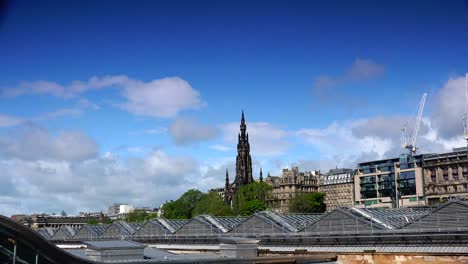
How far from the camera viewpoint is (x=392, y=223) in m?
54.4

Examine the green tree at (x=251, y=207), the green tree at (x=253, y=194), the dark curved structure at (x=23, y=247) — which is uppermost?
the green tree at (x=253, y=194)

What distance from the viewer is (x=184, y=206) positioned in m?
178

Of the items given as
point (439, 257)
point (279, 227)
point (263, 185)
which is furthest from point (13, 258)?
point (263, 185)

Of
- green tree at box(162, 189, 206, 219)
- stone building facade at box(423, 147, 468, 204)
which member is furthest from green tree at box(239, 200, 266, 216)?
stone building facade at box(423, 147, 468, 204)

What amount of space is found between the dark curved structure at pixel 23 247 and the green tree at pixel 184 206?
6001 inches

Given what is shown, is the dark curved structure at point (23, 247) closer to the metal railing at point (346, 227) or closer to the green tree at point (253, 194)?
the metal railing at point (346, 227)

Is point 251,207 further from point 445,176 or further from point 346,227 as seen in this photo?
point 346,227

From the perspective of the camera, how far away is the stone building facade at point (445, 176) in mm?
145625

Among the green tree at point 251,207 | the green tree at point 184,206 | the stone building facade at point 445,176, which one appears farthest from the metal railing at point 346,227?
the green tree at point 184,206

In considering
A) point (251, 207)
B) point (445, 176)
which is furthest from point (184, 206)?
point (445, 176)

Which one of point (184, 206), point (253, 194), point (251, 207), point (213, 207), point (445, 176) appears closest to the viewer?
point (251, 207)

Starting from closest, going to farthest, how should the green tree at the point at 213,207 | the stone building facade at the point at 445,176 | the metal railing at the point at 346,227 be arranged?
the metal railing at the point at 346,227, the stone building facade at the point at 445,176, the green tree at the point at 213,207

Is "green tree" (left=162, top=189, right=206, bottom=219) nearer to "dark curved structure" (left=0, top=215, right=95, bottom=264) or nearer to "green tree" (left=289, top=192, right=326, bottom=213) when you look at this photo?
"green tree" (left=289, top=192, right=326, bottom=213)

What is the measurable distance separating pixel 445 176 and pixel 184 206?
84.8m
